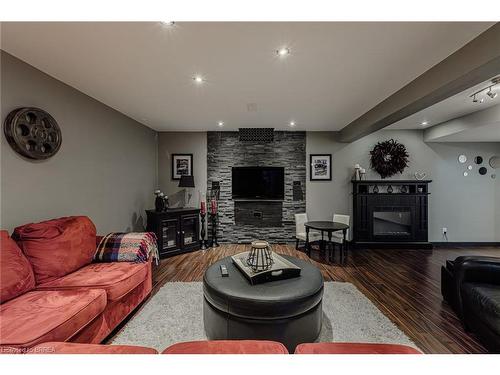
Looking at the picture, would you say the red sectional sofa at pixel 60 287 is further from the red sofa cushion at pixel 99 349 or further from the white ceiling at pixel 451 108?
the white ceiling at pixel 451 108

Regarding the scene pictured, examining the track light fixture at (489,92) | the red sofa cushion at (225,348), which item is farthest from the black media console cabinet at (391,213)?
the red sofa cushion at (225,348)

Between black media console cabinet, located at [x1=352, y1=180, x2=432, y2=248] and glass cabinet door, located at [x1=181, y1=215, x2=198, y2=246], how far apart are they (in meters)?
3.43

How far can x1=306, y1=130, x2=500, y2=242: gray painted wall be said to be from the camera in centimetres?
491

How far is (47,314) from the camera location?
4.88 ft

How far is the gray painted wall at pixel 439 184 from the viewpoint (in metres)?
4.91

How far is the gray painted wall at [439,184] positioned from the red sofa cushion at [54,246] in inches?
165

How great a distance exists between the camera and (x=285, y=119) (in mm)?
4102

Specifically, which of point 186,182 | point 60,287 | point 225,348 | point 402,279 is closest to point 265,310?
point 225,348

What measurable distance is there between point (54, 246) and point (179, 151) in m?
3.35

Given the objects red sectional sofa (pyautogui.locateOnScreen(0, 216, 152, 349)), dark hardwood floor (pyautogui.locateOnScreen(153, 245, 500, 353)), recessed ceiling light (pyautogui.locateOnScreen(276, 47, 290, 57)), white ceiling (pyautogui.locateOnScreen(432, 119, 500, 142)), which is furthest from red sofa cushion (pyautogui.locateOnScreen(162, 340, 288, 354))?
white ceiling (pyautogui.locateOnScreen(432, 119, 500, 142))

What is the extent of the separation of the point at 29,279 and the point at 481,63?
3.90 m

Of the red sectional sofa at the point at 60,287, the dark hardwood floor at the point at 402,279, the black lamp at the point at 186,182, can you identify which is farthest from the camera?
the black lamp at the point at 186,182
